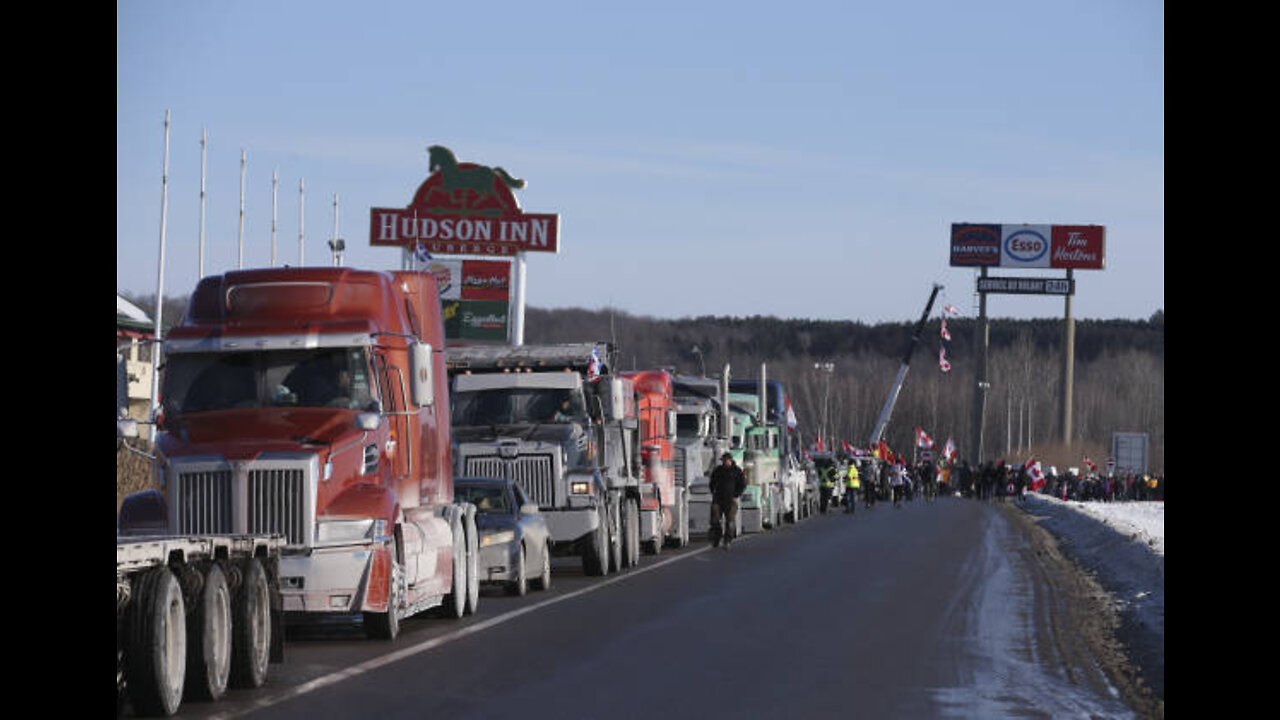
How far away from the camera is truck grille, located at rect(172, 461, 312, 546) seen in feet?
57.6

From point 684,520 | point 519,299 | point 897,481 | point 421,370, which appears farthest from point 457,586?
point 897,481

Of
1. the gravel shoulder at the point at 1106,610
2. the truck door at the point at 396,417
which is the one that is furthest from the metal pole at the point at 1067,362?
the truck door at the point at 396,417

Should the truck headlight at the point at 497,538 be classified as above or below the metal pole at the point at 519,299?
below

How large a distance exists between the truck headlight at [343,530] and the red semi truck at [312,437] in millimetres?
17

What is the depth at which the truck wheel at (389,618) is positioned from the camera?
1881 cm

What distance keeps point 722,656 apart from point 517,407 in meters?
12.2

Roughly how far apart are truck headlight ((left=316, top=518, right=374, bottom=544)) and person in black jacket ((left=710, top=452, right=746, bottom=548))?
21.1 m

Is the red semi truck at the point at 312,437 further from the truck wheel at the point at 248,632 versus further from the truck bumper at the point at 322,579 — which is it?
the truck wheel at the point at 248,632

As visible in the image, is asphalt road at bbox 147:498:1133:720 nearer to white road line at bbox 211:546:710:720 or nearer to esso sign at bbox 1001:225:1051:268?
white road line at bbox 211:546:710:720

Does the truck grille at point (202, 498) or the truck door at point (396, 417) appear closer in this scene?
the truck grille at point (202, 498)

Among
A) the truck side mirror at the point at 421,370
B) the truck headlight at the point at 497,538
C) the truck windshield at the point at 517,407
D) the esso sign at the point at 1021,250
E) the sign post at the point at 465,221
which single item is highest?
the esso sign at the point at 1021,250

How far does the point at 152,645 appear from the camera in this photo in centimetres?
1301

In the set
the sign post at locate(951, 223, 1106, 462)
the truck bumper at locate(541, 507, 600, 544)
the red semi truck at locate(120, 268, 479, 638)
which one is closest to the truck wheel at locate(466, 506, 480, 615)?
the red semi truck at locate(120, 268, 479, 638)
